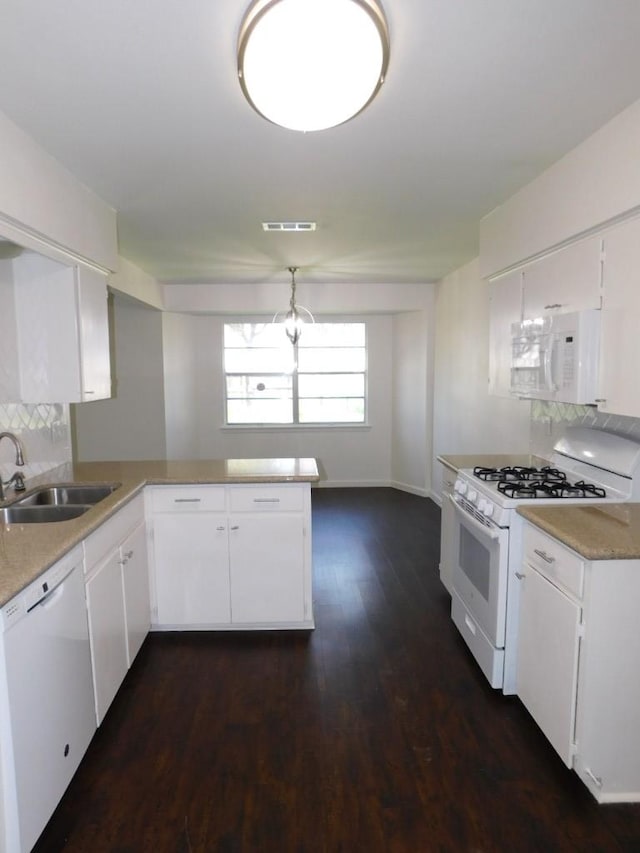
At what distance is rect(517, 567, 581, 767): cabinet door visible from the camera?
187 centimetres

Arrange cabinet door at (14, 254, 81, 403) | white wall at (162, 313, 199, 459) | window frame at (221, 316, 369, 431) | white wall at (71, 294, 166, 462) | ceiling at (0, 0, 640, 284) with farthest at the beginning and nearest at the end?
window frame at (221, 316, 369, 431) → white wall at (162, 313, 199, 459) → white wall at (71, 294, 166, 462) → cabinet door at (14, 254, 81, 403) → ceiling at (0, 0, 640, 284)

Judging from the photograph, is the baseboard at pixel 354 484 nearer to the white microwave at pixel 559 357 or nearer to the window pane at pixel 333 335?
the window pane at pixel 333 335

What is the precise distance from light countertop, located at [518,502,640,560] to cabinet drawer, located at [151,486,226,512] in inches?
62.5

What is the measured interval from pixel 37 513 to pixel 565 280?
2.67 metres

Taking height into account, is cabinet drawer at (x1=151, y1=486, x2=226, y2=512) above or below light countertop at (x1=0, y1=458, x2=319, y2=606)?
below

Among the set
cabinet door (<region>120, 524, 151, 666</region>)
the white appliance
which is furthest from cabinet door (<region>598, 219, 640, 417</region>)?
cabinet door (<region>120, 524, 151, 666</region>)

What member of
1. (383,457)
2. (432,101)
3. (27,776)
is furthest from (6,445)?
(383,457)

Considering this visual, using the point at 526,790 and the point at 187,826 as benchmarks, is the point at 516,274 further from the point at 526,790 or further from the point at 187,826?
the point at 187,826

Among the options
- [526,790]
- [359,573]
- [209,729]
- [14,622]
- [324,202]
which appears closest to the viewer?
[14,622]

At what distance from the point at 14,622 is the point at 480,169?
8.37 ft

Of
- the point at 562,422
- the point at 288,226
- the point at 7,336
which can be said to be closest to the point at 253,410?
the point at 288,226

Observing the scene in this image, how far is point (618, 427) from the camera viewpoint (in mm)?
2541

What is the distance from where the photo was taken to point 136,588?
2697 millimetres

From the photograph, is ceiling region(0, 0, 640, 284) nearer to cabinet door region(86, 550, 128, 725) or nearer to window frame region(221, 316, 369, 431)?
cabinet door region(86, 550, 128, 725)
